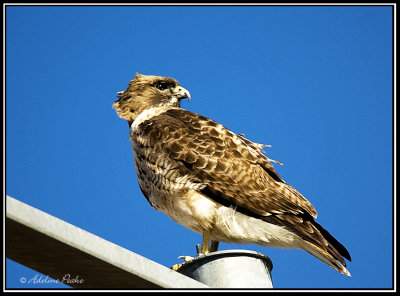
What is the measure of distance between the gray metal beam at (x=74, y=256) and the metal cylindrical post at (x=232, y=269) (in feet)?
1.52

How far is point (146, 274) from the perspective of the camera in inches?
118

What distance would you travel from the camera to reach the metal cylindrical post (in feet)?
11.9

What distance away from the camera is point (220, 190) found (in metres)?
6.14

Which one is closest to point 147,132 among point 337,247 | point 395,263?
point 337,247

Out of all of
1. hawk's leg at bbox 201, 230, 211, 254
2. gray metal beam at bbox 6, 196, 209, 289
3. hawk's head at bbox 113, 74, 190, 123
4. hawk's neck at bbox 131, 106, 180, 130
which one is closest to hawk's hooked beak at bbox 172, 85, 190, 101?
hawk's head at bbox 113, 74, 190, 123

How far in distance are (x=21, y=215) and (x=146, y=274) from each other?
0.68 meters

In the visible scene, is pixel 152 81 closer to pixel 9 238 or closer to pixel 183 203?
pixel 183 203

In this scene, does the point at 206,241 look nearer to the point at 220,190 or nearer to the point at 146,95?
the point at 220,190

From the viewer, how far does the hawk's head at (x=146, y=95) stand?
7742 millimetres

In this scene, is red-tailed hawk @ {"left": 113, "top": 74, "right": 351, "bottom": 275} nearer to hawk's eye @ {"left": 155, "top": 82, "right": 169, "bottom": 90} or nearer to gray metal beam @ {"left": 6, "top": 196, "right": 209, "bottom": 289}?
hawk's eye @ {"left": 155, "top": 82, "right": 169, "bottom": 90}

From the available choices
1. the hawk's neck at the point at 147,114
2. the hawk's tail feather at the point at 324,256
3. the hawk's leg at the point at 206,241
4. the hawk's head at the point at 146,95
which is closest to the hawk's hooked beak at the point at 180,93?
the hawk's head at the point at 146,95

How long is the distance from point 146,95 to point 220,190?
2.23 metres

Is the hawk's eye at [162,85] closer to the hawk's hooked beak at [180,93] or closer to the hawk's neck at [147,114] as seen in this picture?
the hawk's hooked beak at [180,93]

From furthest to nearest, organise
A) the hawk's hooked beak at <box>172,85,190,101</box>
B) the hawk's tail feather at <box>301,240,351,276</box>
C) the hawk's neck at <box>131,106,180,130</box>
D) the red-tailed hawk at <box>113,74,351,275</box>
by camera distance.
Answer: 1. the hawk's hooked beak at <box>172,85,190,101</box>
2. the hawk's neck at <box>131,106,180,130</box>
3. the red-tailed hawk at <box>113,74,351,275</box>
4. the hawk's tail feather at <box>301,240,351,276</box>
